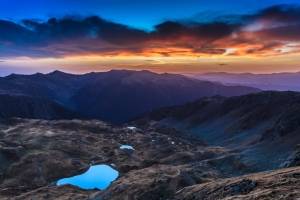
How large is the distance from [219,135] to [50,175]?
91.4m

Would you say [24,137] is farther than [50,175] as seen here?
Yes

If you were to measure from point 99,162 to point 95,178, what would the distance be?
17940 mm

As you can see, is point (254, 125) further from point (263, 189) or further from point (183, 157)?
point (263, 189)

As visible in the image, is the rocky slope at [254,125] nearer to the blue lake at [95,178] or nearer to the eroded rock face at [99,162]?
the eroded rock face at [99,162]

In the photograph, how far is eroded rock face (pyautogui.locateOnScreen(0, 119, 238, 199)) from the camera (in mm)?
52456

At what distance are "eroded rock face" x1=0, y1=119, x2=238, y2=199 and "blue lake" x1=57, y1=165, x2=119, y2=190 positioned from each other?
2.95 metres

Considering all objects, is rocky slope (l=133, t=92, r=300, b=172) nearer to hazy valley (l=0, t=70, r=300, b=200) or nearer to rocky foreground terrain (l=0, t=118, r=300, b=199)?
hazy valley (l=0, t=70, r=300, b=200)

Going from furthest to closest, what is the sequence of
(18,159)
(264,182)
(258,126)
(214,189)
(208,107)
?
1. (208,107)
2. (258,126)
3. (18,159)
4. (214,189)
5. (264,182)

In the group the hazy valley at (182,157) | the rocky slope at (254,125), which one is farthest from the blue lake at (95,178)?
the rocky slope at (254,125)

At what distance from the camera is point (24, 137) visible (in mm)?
121312

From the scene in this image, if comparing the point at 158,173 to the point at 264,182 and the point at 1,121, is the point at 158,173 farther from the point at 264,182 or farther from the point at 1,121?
the point at 1,121

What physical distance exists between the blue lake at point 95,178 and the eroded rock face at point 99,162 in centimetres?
295

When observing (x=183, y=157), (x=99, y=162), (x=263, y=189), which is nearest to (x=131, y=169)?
(x=99, y=162)

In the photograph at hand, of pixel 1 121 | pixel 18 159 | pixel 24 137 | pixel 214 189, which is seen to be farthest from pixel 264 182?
pixel 1 121
